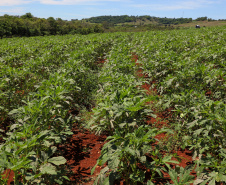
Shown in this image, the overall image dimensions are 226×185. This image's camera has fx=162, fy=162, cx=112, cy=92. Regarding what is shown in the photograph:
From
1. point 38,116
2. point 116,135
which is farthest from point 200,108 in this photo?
point 38,116

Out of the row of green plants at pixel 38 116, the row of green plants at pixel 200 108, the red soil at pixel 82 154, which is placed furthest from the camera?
the red soil at pixel 82 154

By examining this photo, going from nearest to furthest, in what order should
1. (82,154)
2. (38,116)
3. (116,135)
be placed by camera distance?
(116,135) < (38,116) < (82,154)

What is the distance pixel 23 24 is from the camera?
3881 cm

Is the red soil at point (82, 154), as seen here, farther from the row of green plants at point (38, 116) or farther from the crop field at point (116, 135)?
the row of green plants at point (38, 116)

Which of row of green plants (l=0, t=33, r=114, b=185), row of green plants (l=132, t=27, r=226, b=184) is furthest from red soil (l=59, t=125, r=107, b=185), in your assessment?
row of green plants (l=132, t=27, r=226, b=184)

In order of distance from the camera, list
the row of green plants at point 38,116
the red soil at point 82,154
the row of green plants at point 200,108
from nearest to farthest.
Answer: the row of green plants at point 38,116, the row of green plants at point 200,108, the red soil at point 82,154

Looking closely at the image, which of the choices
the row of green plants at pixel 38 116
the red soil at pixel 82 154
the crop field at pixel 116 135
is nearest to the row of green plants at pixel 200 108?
the crop field at pixel 116 135

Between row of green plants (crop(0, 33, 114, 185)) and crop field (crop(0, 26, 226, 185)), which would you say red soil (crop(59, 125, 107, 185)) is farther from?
row of green plants (crop(0, 33, 114, 185))

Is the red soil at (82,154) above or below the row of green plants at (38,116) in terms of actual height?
below

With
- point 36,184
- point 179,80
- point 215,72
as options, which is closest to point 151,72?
point 179,80

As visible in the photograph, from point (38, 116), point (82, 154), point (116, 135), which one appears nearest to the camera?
point (116, 135)

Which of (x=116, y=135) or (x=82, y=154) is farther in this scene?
(x=82, y=154)

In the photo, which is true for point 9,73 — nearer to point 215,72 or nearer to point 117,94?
point 117,94

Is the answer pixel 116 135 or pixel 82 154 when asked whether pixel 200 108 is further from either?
pixel 82 154
